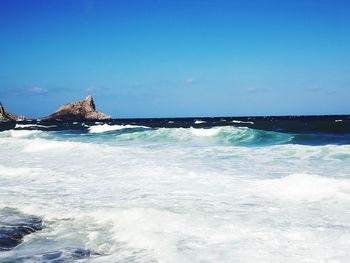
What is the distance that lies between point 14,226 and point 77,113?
395 feet

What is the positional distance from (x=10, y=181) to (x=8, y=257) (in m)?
6.71

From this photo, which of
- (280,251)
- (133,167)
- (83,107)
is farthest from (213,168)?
(83,107)

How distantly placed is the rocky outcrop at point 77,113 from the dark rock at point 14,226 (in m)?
116

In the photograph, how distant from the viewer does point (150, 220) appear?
21.3 feet

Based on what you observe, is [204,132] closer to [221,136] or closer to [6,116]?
[221,136]

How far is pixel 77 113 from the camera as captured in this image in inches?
4847

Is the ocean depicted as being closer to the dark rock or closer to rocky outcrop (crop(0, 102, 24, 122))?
the dark rock

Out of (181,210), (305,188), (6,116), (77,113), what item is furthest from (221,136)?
(6,116)

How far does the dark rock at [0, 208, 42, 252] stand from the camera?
17.9ft

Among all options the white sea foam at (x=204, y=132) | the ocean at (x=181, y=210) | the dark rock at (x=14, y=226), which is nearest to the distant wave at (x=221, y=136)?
the white sea foam at (x=204, y=132)

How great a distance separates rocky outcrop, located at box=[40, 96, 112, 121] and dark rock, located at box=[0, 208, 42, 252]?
116220 mm

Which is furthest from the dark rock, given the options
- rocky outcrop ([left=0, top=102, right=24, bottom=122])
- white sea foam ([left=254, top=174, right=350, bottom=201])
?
rocky outcrop ([left=0, top=102, right=24, bottom=122])

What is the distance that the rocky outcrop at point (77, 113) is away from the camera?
402ft

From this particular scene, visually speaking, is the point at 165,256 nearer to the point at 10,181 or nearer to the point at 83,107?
the point at 10,181
